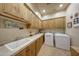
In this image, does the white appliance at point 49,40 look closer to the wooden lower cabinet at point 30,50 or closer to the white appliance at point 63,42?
the white appliance at point 63,42

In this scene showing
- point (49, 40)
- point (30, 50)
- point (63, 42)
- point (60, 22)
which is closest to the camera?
point (30, 50)

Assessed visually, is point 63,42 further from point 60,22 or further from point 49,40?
point 60,22

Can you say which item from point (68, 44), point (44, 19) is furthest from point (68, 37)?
point (44, 19)

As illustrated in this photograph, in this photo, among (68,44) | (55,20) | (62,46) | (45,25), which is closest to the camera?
(68,44)

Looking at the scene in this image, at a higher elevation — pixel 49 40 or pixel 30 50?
pixel 30 50

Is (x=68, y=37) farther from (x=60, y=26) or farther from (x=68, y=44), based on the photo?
(x=60, y=26)

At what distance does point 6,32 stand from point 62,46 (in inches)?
125

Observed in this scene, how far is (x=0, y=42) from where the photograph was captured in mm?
1700

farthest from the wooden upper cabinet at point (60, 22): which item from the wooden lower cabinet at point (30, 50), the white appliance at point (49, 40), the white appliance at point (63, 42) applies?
the wooden lower cabinet at point (30, 50)

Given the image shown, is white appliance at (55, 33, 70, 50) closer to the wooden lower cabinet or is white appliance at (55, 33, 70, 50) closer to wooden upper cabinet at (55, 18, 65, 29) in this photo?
wooden upper cabinet at (55, 18, 65, 29)

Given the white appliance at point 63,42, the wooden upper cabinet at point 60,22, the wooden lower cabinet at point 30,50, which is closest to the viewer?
the wooden lower cabinet at point 30,50

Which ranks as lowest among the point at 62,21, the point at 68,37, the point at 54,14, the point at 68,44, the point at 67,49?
the point at 67,49

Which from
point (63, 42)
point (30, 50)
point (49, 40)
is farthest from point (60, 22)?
point (30, 50)

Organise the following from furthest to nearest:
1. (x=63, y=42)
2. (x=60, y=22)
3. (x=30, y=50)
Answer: (x=60, y=22)
(x=63, y=42)
(x=30, y=50)
